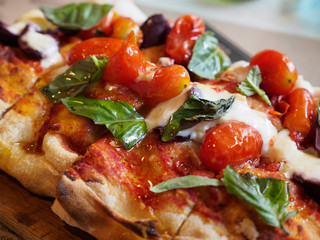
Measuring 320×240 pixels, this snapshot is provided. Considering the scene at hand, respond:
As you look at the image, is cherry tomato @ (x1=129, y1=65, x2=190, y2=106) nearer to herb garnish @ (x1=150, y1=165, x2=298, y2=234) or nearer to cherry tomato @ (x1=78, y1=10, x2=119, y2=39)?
herb garnish @ (x1=150, y1=165, x2=298, y2=234)

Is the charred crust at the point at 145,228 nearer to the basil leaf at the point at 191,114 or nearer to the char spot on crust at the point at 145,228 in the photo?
the char spot on crust at the point at 145,228

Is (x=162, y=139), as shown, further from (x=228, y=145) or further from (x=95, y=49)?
(x=95, y=49)

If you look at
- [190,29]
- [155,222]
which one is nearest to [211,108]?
[155,222]

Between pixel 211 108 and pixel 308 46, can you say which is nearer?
pixel 211 108

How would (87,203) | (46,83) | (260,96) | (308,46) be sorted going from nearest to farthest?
(87,203) < (260,96) < (46,83) < (308,46)

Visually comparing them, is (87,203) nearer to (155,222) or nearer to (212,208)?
(155,222)
